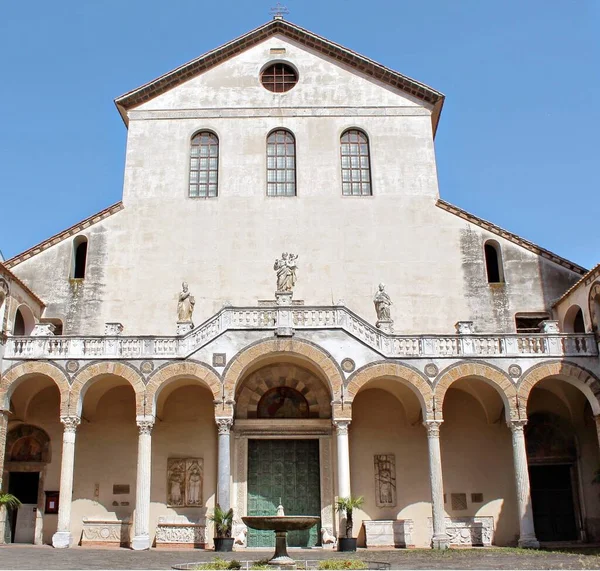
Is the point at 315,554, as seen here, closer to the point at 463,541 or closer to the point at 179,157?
the point at 463,541

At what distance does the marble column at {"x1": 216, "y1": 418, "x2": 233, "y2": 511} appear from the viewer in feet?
71.9

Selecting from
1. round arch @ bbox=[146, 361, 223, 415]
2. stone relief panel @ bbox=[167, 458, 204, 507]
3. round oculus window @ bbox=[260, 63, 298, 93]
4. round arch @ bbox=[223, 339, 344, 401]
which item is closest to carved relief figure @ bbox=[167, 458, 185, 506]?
stone relief panel @ bbox=[167, 458, 204, 507]

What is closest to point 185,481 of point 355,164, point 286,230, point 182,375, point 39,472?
point 182,375

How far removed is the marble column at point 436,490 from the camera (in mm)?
21688

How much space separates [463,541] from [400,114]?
15.6 meters

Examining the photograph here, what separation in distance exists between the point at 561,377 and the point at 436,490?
16.9ft

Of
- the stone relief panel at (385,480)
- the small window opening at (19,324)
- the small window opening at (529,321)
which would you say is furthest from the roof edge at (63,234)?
the small window opening at (529,321)

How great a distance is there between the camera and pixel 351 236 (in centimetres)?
2733

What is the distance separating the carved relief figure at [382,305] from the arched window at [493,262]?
4685 millimetres

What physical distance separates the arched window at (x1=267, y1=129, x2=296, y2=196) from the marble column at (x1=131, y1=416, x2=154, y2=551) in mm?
10074

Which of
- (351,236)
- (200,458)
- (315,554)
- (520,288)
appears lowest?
(315,554)

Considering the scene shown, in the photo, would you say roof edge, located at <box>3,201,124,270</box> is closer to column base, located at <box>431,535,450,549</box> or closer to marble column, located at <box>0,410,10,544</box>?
marble column, located at <box>0,410,10,544</box>

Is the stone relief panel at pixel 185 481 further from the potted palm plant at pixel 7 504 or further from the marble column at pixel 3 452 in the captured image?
the marble column at pixel 3 452

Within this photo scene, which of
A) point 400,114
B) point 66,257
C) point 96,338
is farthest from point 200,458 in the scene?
point 400,114
